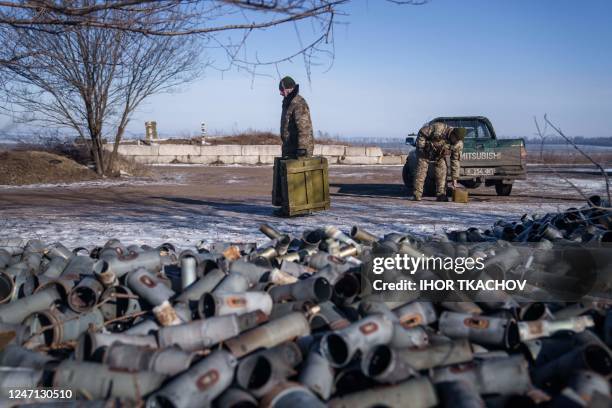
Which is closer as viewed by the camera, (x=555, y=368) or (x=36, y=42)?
(x=555, y=368)

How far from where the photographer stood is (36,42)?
14039 millimetres

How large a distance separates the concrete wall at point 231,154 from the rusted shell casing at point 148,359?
81.4 ft

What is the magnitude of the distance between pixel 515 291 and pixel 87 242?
5.08 m

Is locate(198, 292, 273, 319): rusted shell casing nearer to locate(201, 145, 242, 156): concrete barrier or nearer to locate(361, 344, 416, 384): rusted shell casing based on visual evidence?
locate(361, 344, 416, 384): rusted shell casing

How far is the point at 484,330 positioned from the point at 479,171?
978cm

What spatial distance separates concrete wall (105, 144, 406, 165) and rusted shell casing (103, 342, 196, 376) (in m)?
24.8

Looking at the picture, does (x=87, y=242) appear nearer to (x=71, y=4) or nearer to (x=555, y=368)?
(x=71, y=4)

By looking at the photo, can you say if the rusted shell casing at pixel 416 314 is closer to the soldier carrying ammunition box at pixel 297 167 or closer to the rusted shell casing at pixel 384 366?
the rusted shell casing at pixel 384 366

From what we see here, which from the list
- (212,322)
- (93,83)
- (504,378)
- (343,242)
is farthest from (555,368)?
(93,83)

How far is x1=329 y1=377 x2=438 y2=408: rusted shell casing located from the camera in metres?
2.54

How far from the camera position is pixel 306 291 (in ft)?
12.2

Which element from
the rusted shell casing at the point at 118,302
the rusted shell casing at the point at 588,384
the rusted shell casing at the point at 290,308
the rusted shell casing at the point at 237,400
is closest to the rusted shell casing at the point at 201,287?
the rusted shell casing at the point at 118,302

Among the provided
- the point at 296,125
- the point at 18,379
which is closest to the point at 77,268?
the point at 18,379

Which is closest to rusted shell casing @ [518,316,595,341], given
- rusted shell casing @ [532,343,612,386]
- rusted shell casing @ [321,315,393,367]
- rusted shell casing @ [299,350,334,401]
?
rusted shell casing @ [532,343,612,386]
